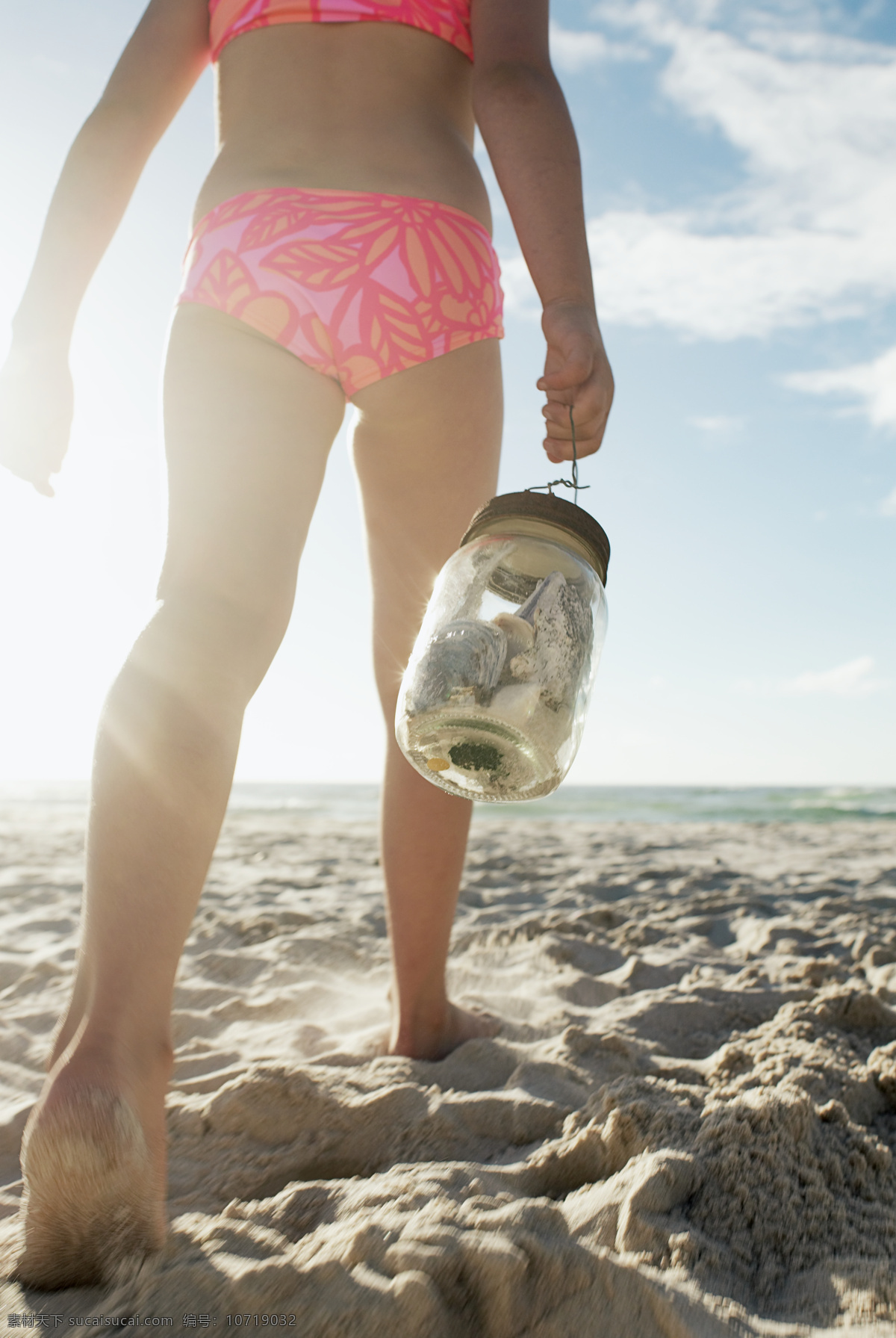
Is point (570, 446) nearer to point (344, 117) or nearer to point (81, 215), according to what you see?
point (344, 117)

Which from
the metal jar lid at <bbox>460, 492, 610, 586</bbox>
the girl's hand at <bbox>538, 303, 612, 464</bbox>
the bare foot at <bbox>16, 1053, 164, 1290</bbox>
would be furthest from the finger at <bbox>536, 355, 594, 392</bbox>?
the bare foot at <bbox>16, 1053, 164, 1290</bbox>

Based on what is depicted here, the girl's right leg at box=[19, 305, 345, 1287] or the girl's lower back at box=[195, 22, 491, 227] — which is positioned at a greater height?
the girl's lower back at box=[195, 22, 491, 227]

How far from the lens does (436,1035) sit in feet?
4.91

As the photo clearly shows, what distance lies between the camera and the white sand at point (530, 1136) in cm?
77

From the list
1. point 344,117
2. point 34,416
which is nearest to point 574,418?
point 344,117

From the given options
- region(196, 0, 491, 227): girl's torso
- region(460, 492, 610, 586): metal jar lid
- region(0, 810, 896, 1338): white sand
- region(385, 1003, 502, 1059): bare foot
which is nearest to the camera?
region(0, 810, 896, 1338): white sand

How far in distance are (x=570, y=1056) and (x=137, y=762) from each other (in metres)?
0.98

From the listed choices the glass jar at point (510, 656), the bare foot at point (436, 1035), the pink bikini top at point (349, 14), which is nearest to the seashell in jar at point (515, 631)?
the glass jar at point (510, 656)

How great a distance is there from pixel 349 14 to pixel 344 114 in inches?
7.6

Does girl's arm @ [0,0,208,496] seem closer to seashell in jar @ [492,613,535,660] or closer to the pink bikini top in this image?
the pink bikini top

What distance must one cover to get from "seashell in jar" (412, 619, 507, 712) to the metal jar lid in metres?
0.18

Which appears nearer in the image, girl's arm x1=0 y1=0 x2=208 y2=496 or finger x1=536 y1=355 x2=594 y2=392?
finger x1=536 y1=355 x2=594 y2=392

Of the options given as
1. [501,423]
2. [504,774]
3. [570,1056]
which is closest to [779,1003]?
Result: [570,1056]

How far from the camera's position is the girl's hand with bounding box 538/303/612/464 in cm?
111
